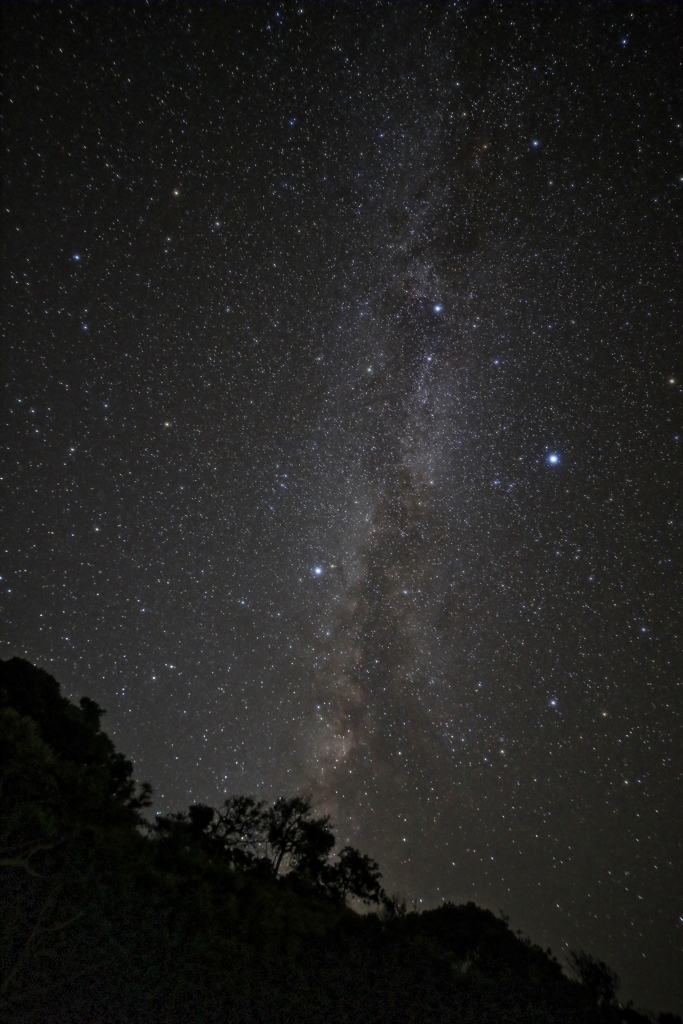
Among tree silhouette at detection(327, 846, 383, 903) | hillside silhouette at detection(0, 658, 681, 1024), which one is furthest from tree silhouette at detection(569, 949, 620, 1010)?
tree silhouette at detection(327, 846, 383, 903)

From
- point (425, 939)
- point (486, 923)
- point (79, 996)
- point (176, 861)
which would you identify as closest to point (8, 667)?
point (176, 861)

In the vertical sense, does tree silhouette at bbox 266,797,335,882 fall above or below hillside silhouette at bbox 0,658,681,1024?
above

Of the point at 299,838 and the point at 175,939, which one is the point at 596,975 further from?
the point at 175,939

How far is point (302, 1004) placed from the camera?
21.9 feet

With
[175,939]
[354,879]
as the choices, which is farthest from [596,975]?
[175,939]

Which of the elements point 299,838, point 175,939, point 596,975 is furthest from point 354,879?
point 175,939

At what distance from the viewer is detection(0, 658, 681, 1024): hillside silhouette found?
219 inches

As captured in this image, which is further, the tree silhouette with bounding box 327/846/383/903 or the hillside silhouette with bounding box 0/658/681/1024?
the tree silhouette with bounding box 327/846/383/903

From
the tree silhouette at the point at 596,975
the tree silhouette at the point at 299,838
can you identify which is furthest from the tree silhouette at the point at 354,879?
the tree silhouette at the point at 596,975

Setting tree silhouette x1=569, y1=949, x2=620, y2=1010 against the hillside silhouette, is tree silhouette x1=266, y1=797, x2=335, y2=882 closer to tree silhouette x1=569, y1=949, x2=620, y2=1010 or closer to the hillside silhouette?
the hillside silhouette

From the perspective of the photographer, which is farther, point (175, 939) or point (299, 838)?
point (299, 838)

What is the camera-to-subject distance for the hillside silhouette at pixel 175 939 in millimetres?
5555

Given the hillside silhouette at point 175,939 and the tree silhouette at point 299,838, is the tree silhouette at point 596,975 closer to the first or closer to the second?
the hillside silhouette at point 175,939

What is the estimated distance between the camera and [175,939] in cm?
669
